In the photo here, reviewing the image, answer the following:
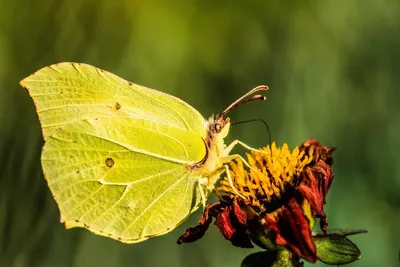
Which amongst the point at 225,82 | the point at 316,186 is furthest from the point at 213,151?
the point at 225,82

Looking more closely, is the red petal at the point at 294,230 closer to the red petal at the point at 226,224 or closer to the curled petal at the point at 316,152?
the red petal at the point at 226,224

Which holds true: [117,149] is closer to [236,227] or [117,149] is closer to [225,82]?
[236,227]

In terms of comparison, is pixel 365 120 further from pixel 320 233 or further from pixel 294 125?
pixel 320 233

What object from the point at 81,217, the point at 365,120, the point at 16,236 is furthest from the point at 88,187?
the point at 365,120

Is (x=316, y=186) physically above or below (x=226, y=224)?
above

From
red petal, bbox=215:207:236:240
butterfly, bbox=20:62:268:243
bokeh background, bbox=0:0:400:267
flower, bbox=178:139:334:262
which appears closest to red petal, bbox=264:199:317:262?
flower, bbox=178:139:334:262

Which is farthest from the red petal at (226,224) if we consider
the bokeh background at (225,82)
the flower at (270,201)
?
the bokeh background at (225,82)

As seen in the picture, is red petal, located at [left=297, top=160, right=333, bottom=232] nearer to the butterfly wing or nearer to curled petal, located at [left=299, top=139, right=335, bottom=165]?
curled petal, located at [left=299, top=139, right=335, bottom=165]
